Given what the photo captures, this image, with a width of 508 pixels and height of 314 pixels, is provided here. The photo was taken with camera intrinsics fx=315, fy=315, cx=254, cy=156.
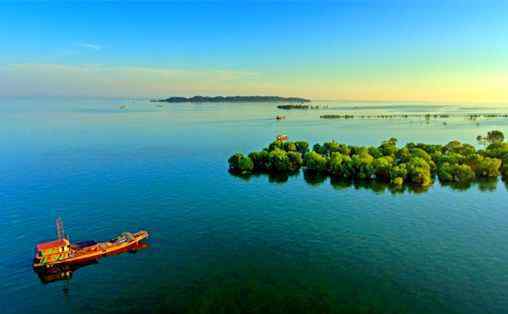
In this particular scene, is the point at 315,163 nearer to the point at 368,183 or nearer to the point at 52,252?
the point at 368,183

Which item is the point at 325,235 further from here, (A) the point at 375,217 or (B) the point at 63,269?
(B) the point at 63,269

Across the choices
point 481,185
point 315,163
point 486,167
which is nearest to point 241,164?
point 315,163

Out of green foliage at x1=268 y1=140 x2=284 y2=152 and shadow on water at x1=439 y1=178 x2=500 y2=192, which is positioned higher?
green foliage at x1=268 y1=140 x2=284 y2=152

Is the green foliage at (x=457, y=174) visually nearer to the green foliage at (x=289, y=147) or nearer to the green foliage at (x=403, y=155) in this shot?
the green foliage at (x=403, y=155)

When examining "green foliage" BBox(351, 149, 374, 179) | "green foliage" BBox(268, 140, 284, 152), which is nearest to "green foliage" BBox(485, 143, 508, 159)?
"green foliage" BBox(351, 149, 374, 179)

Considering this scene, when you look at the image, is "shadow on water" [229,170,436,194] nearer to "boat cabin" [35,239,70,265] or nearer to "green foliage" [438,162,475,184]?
"green foliage" [438,162,475,184]

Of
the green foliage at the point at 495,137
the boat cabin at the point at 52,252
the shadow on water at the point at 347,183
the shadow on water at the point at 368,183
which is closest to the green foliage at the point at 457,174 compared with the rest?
the shadow on water at the point at 368,183
